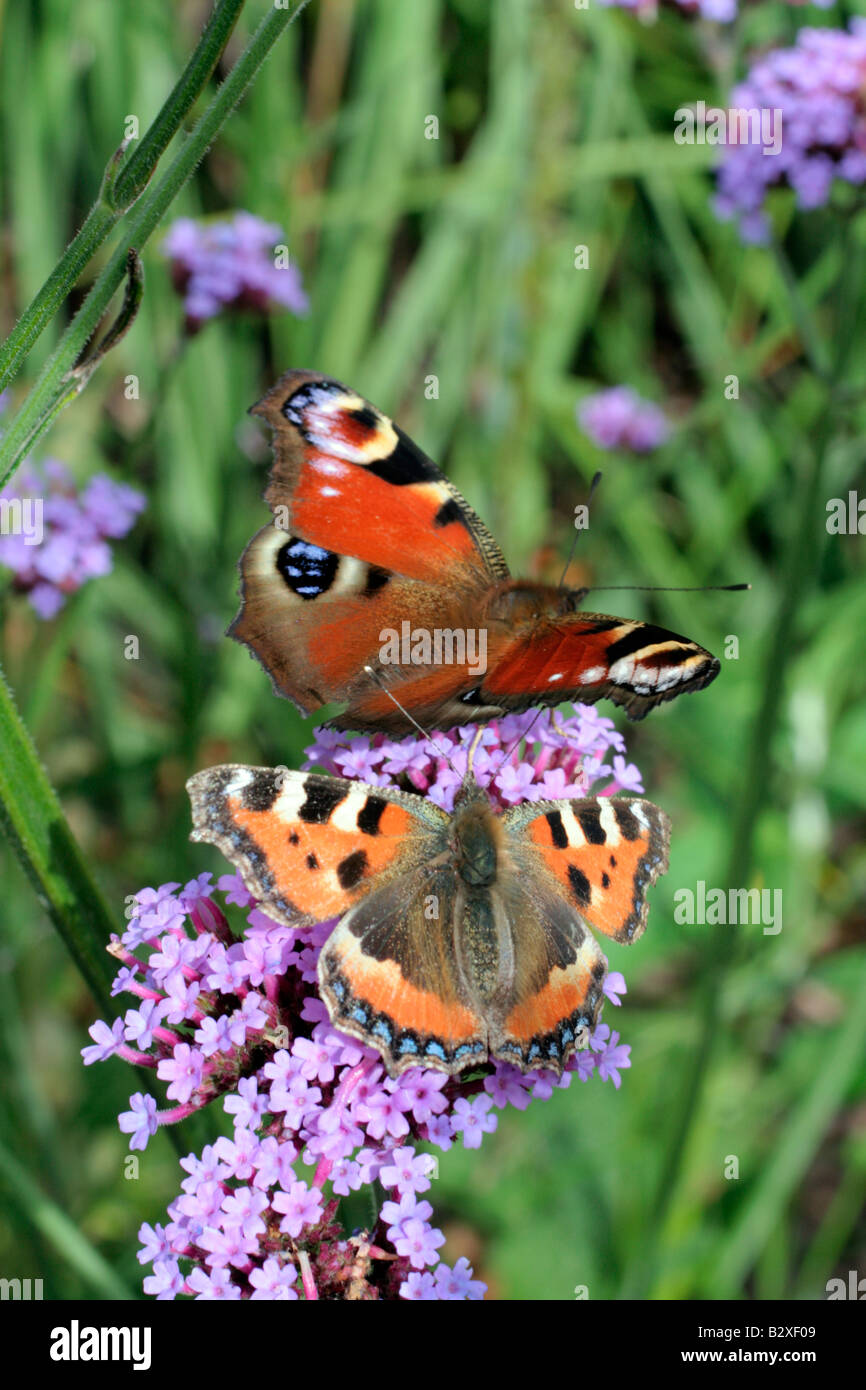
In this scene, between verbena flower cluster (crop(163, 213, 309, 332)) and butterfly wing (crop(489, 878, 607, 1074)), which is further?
verbena flower cluster (crop(163, 213, 309, 332))

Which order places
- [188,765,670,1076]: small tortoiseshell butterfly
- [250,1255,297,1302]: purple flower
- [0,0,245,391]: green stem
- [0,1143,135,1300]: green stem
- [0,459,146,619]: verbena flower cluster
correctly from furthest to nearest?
[0,459,146,619]: verbena flower cluster → [0,1143,135,1300]: green stem → [188,765,670,1076]: small tortoiseshell butterfly → [250,1255,297,1302]: purple flower → [0,0,245,391]: green stem

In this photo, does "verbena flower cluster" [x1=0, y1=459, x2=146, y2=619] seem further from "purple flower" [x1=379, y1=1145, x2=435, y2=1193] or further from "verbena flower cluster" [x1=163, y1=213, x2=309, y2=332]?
"purple flower" [x1=379, y1=1145, x2=435, y2=1193]

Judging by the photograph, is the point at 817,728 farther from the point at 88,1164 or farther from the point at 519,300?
the point at 88,1164

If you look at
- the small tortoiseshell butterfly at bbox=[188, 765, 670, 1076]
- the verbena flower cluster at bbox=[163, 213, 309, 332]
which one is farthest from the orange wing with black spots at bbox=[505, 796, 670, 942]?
the verbena flower cluster at bbox=[163, 213, 309, 332]

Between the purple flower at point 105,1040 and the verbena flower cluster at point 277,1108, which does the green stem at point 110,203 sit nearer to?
the verbena flower cluster at point 277,1108

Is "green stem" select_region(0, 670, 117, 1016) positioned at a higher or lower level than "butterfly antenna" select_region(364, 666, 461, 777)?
lower

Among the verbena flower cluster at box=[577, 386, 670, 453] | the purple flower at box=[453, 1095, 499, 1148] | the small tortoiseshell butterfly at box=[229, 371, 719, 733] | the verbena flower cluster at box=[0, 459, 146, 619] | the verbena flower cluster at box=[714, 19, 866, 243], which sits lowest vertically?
the purple flower at box=[453, 1095, 499, 1148]
